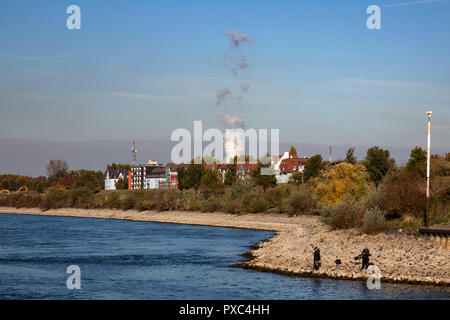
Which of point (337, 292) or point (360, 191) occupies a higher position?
point (360, 191)

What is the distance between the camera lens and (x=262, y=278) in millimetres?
37719

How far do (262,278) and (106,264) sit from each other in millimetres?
15093

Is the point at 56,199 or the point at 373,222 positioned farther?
the point at 56,199

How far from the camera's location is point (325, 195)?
228 ft

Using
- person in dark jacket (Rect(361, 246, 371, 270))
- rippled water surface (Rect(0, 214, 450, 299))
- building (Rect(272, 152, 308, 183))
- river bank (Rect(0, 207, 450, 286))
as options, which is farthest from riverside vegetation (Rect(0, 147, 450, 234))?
building (Rect(272, 152, 308, 183))

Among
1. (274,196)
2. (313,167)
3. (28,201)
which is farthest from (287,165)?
(28,201)

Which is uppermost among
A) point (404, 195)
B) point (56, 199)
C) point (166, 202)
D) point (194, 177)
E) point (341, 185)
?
point (194, 177)

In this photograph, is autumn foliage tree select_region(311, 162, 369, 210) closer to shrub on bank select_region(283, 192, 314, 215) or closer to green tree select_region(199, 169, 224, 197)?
shrub on bank select_region(283, 192, 314, 215)

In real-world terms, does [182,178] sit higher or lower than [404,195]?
higher

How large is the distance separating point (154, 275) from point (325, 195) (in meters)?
33.5

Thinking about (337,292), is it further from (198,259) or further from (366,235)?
(198,259)

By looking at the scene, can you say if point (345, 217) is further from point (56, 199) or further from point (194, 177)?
point (194, 177)

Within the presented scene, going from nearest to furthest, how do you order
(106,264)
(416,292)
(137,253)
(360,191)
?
(416,292) → (106,264) → (137,253) → (360,191)
